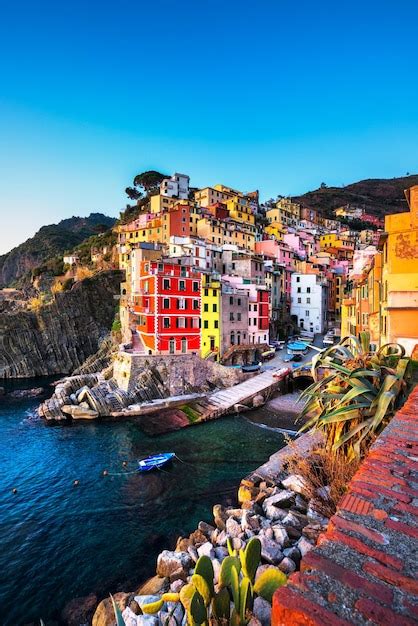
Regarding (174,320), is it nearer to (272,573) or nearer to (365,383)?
(365,383)

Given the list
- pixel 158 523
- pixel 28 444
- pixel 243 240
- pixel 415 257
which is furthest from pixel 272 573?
pixel 243 240

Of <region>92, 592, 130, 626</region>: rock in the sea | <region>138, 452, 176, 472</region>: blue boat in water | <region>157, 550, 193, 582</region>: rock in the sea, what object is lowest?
<region>138, 452, 176, 472</region>: blue boat in water

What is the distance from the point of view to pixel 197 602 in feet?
16.0

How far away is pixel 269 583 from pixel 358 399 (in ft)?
16.6

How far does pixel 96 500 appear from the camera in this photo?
18953mm

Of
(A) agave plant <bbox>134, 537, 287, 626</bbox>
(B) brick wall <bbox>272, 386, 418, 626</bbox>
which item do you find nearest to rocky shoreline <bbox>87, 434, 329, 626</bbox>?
(A) agave plant <bbox>134, 537, 287, 626</bbox>

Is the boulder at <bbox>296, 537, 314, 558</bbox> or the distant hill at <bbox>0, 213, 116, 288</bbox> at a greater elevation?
the distant hill at <bbox>0, 213, 116, 288</bbox>

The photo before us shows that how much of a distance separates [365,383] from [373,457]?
476cm

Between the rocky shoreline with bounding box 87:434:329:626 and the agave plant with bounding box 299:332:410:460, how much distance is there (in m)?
1.33

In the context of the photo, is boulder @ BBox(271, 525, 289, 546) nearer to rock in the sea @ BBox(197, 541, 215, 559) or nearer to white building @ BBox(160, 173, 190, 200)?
rock in the sea @ BBox(197, 541, 215, 559)

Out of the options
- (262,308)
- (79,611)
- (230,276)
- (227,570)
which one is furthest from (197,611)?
(230,276)

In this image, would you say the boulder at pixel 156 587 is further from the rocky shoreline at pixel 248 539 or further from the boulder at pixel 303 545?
the boulder at pixel 303 545

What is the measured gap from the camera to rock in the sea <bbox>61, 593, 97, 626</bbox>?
1114 cm

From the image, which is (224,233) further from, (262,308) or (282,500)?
(282,500)
